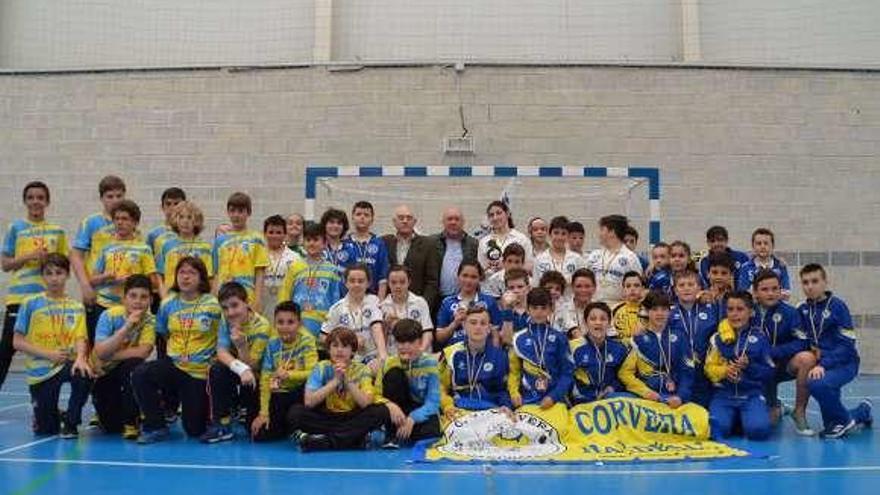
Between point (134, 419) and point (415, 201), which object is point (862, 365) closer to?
point (415, 201)

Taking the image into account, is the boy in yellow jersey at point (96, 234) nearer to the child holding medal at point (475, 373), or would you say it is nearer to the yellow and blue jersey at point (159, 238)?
the yellow and blue jersey at point (159, 238)

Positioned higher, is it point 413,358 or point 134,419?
point 413,358

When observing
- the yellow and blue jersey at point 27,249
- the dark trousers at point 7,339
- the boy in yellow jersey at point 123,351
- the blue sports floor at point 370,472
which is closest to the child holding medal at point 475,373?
the blue sports floor at point 370,472

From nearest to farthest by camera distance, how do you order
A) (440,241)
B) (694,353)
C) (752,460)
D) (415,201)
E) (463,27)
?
(752,460) → (694,353) → (440,241) → (415,201) → (463,27)

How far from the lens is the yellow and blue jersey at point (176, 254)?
667 centimetres

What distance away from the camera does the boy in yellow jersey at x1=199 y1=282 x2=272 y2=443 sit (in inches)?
231

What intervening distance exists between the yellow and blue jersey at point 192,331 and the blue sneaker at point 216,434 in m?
0.38

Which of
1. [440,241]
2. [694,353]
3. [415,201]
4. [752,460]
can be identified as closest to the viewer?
[752,460]

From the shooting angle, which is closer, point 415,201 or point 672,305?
Answer: point 672,305

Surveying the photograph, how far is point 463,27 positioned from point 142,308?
Result: 6954mm

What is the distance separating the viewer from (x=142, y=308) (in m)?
5.96

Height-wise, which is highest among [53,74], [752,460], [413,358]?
[53,74]

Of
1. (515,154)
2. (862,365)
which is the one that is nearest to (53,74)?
(515,154)

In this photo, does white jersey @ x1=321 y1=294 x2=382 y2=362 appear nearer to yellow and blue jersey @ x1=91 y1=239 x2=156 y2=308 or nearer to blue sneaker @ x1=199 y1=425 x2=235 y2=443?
blue sneaker @ x1=199 y1=425 x2=235 y2=443
